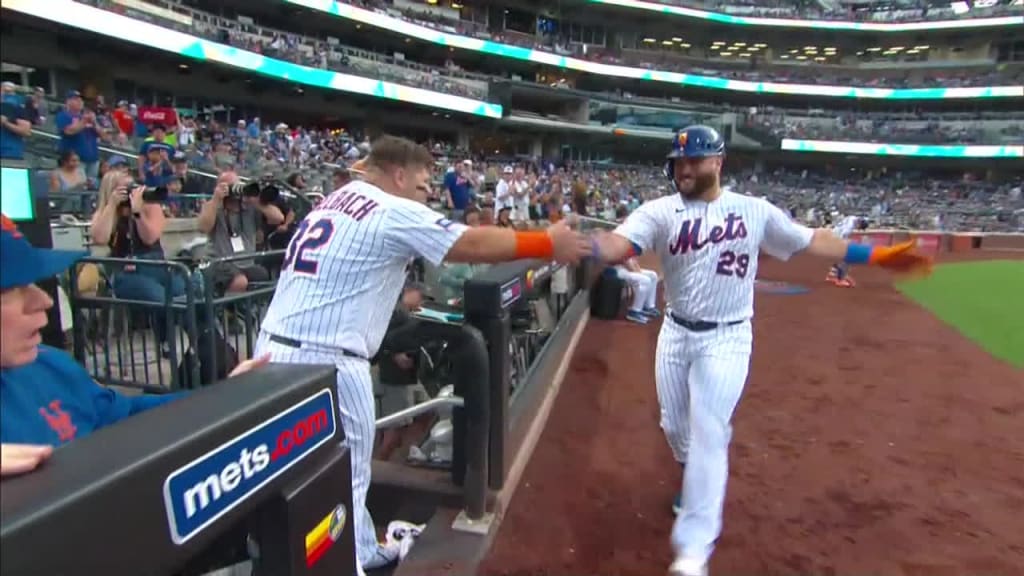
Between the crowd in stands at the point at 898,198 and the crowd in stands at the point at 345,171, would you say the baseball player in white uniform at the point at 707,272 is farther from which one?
the crowd in stands at the point at 898,198

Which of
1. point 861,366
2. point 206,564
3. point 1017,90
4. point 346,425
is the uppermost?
point 1017,90

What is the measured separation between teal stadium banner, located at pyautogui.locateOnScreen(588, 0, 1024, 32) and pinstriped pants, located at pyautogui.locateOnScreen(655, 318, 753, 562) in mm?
47945

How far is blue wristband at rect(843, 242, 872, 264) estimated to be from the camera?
3385mm

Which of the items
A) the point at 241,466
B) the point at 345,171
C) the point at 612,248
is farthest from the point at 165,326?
the point at 345,171

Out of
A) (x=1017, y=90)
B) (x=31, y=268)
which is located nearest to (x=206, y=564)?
(x=31, y=268)

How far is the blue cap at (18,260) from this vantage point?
3.18 ft

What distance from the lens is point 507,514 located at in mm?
3641

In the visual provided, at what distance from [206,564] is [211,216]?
433cm

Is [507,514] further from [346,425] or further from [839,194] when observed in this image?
[839,194]

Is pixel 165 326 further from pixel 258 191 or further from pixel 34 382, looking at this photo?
pixel 34 382

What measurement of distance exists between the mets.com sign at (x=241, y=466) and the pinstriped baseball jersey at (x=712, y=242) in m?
2.20

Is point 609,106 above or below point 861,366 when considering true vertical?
above

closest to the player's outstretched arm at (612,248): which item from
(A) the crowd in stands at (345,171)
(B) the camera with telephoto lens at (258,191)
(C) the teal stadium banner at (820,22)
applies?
(A) the crowd in stands at (345,171)

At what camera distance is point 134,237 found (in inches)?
176
